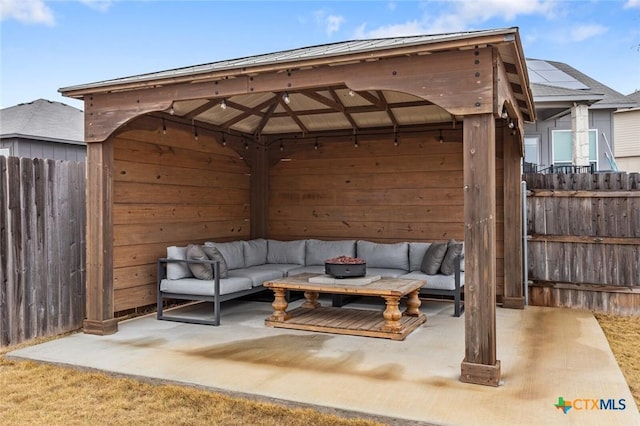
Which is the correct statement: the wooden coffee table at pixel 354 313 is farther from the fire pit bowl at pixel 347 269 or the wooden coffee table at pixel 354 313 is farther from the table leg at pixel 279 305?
the fire pit bowl at pixel 347 269

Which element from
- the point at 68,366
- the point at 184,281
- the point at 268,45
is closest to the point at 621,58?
the point at 268,45

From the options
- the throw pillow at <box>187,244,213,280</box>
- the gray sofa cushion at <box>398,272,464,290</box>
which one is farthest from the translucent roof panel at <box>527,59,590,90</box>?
the throw pillow at <box>187,244,213,280</box>

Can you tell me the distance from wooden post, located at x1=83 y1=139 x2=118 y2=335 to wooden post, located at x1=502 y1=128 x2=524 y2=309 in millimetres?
4752

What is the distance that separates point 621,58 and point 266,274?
16987 millimetres

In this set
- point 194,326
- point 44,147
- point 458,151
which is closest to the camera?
point 194,326

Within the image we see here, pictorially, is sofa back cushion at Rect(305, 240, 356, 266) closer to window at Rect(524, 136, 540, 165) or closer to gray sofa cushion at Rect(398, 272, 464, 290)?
gray sofa cushion at Rect(398, 272, 464, 290)

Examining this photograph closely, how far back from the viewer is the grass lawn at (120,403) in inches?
124

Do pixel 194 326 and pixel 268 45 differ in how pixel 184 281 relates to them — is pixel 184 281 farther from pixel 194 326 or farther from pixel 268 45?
pixel 268 45

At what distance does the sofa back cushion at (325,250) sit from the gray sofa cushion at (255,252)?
2.15ft

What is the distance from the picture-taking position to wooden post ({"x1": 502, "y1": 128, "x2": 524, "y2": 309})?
6551 millimetres

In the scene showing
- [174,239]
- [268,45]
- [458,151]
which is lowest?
[174,239]

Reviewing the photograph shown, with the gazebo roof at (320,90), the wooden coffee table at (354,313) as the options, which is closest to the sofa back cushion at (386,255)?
the wooden coffee table at (354,313)

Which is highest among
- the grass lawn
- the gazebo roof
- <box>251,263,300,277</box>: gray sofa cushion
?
the gazebo roof

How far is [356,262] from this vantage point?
558 centimetres
